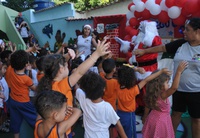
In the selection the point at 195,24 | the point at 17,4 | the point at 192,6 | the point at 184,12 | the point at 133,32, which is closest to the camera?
the point at 195,24

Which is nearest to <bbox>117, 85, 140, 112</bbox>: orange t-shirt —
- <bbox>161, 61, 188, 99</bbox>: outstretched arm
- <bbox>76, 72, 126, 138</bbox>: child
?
<bbox>161, 61, 188, 99</bbox>: outstretched arm

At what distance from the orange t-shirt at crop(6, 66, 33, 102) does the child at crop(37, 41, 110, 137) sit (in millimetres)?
990

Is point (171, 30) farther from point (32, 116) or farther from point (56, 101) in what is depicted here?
point (56, 101)

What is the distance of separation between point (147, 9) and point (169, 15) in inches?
19.7

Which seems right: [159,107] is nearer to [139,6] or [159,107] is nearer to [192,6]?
[192,6]

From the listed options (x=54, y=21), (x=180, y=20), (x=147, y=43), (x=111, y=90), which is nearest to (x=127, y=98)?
(x=111, y=90)

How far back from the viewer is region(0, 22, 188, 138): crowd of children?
5.81 feet

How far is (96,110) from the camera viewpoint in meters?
2.27

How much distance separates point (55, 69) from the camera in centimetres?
211

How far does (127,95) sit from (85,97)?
652 mm

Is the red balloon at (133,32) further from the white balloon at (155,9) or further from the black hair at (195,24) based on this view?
the black hair at (195,24)

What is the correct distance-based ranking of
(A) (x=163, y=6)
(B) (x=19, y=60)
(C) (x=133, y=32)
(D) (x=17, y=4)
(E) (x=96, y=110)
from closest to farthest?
(E) (x=96, y=110) < (B) (x=19, y=60) < (A) (x=163, y=6) < (C) (x=133, y=32) < (D) (x=17, y=4)

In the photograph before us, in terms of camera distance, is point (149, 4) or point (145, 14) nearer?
point (149, 4)

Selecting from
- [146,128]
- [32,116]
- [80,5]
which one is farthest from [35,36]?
[146,128]
